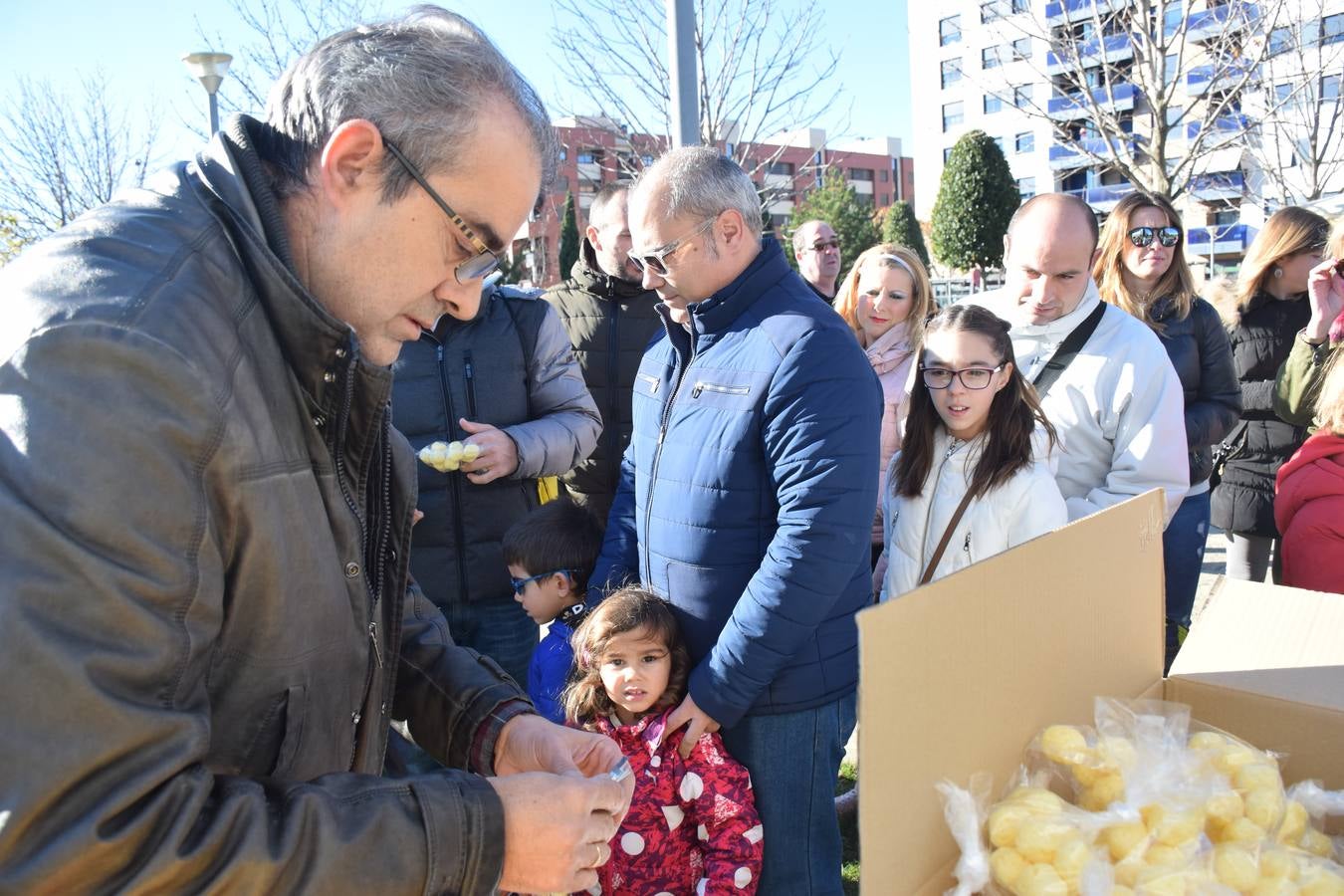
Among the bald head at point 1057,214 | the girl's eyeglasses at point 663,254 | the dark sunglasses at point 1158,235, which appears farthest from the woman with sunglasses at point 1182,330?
the girl's eyeglasses at point 663,254

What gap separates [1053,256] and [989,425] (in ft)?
2.16

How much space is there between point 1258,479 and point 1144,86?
8278 millimetres

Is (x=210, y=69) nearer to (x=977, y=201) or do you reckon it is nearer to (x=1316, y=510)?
(x=1316, y=510)

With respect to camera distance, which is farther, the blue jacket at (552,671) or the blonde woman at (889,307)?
the blonde woman at (889,307)

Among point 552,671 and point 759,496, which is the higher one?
point 759,496

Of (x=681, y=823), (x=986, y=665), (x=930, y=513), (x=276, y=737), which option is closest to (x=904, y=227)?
(x=930, y=513)

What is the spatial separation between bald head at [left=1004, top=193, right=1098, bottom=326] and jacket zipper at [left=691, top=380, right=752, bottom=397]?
4.21ft

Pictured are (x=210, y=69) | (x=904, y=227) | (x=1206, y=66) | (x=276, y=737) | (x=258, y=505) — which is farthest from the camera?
(x=904, y=227)

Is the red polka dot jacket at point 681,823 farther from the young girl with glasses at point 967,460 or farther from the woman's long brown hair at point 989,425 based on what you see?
the woman's long brown hair at point 989,425

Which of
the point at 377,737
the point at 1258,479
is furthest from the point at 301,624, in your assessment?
the point at 1258,479

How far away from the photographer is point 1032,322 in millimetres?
3201

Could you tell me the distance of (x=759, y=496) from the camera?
7.93 ft

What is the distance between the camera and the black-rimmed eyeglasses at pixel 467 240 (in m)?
1.23

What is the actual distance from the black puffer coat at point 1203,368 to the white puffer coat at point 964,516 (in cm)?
118
